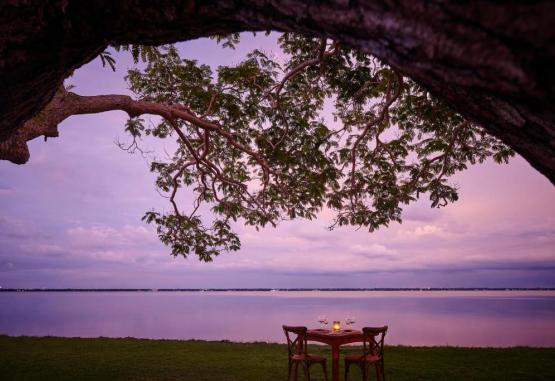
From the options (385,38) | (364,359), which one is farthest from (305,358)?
(385,38)

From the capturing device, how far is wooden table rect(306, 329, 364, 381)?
6367 millimetres

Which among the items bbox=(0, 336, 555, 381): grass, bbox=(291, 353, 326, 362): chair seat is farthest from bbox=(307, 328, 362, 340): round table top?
bbox=(0, 336, 555, 381): grass

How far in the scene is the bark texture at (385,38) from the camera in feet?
3.30

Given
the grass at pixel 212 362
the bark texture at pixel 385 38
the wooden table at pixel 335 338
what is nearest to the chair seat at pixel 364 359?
the wooden table at pixel 335 338

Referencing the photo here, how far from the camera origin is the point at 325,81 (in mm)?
5504

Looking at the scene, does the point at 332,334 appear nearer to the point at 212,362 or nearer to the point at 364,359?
the point at 364,359

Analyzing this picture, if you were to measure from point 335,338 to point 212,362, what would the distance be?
11.0 ft

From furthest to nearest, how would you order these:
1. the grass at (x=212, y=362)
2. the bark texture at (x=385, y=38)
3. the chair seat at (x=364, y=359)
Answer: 1. the grass at (x=212, y=362)
2. the chair seat at (x=364, y=359)
3. the bark texture at (x=385, y=38)

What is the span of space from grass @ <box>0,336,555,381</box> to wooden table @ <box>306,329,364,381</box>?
3.74 feet

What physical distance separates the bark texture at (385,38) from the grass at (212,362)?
21.7 ft

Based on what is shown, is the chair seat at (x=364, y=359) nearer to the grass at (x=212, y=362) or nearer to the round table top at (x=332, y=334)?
the round table top at (x=332, y=334)

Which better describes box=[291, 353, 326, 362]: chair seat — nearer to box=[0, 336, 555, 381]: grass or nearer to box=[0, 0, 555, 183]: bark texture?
box=[0, 336, 555, 381]: grass

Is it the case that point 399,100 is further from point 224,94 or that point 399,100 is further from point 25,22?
point 25,22

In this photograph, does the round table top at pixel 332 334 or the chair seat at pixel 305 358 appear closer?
the round table top at pixel 332 334
